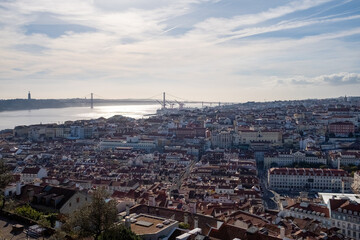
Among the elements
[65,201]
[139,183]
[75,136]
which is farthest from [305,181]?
[75,136]

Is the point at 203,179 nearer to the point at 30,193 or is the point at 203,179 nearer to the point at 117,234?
the point at 30,193

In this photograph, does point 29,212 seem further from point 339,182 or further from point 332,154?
point 332,154

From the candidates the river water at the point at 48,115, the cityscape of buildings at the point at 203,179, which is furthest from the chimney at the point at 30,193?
the river water at the point at 48,115

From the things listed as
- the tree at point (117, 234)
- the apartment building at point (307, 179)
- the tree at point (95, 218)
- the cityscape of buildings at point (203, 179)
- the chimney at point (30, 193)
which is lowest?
the apartment building at point (307, 179)

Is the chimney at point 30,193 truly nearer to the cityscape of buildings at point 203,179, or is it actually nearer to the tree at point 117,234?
the cityscape of buildings at point 203,179

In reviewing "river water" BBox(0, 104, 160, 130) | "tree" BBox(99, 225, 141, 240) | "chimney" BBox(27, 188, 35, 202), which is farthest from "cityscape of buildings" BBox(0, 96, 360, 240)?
"river water" BBox(0, 104, 160, 130)
